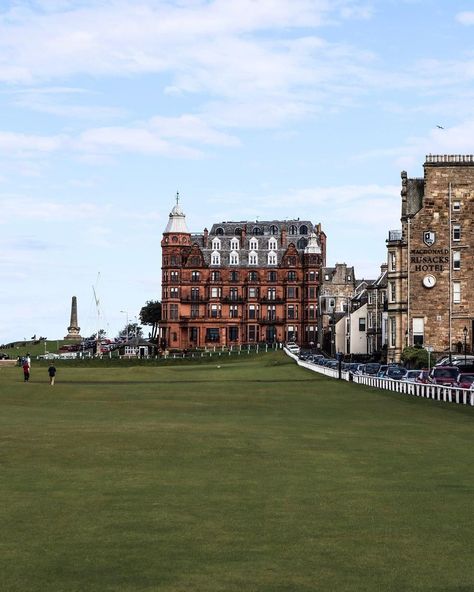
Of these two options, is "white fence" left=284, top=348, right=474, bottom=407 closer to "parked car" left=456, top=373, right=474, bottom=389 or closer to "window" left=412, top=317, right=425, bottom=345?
"parked car" left=456, top=373, right=474, bottom=389

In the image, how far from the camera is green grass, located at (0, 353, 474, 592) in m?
13.2

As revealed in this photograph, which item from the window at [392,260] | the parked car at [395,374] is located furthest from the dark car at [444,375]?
the window at [392,260]

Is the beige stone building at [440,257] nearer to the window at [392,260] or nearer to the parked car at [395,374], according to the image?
the window at [392,260]

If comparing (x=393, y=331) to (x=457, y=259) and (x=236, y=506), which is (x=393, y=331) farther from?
(x=236, y=506)

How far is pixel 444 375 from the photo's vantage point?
2562 inches

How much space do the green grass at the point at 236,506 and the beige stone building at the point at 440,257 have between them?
3063 inches

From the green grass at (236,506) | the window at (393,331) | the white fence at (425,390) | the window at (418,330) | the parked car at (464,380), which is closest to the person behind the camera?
the green grass at (236,506)

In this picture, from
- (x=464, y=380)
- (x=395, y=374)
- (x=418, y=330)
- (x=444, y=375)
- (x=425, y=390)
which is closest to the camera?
(x=425, y=390)

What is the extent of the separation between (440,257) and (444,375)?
5305cm

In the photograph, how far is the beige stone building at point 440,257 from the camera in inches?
4560

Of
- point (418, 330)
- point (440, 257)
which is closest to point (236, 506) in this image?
point (418, 330)

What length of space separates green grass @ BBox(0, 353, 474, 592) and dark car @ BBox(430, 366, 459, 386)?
2390 centimetres

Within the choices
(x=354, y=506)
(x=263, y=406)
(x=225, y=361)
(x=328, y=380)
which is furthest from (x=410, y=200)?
(x=354, y=506)

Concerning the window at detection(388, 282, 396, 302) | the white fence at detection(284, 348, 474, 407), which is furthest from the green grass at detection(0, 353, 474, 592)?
the window at detection(388, 282, 396, 302)
